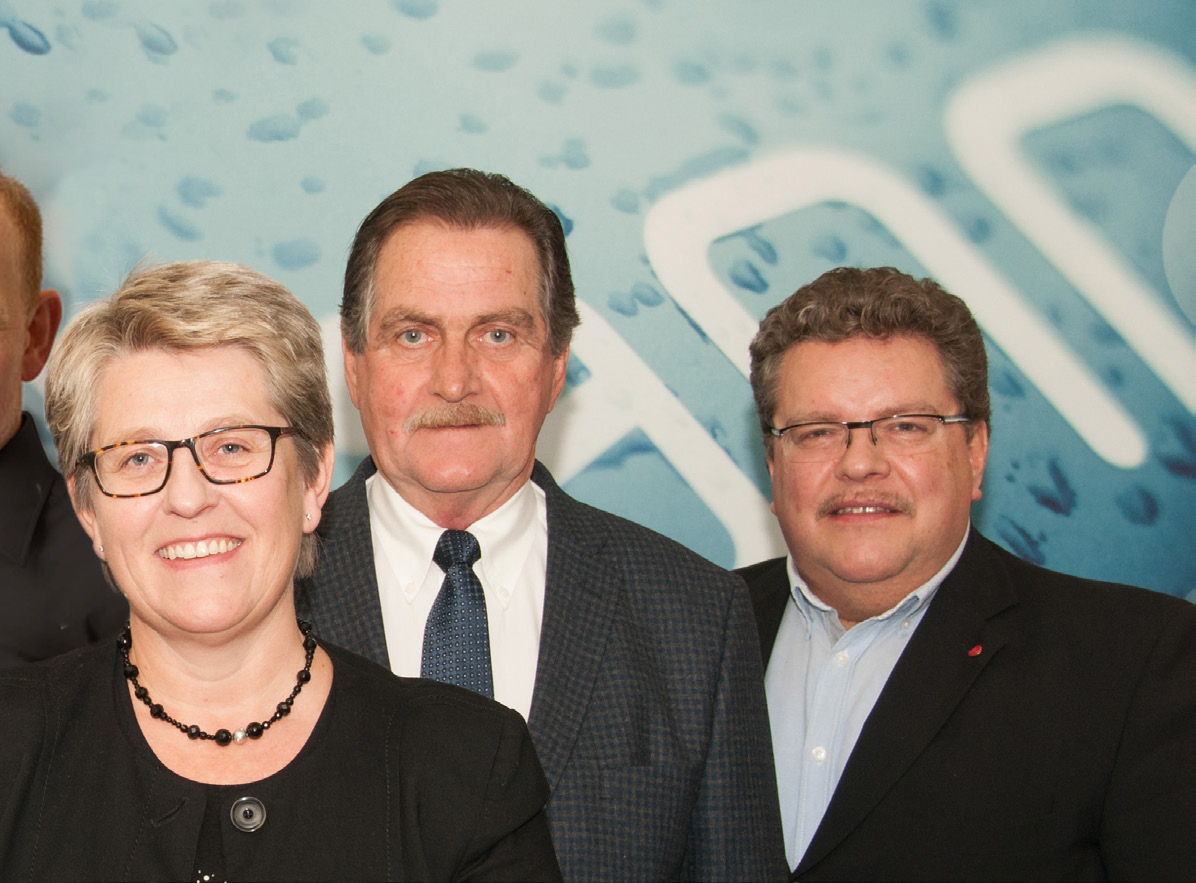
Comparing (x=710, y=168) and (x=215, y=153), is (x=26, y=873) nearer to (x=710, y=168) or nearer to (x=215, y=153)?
(x=215, y=153)

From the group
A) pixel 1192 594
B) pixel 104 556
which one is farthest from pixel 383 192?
pixel 1192 594

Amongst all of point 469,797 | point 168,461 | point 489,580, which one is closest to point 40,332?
point 489,580

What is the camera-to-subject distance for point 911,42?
11.3ft

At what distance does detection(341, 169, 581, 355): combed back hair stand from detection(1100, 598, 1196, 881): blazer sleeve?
4.35 feet

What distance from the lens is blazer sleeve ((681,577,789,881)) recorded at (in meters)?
2.23

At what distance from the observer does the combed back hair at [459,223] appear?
2.38 metres

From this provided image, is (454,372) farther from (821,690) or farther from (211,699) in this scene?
(821,690)

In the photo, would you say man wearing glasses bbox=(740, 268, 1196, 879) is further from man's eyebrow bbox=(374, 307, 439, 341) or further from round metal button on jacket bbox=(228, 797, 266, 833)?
round metal button on jacket bbox=(228, 797, 266, 833)

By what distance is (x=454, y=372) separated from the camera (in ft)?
7.45

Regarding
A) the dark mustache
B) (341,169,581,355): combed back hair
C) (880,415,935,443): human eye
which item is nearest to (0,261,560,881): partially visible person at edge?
(341,169,581,355): combed back hair

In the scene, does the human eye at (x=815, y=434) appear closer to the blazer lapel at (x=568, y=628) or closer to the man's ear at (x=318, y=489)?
the blazer lapel at (x=568, y=628)

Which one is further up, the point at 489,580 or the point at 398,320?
the point at 398,320

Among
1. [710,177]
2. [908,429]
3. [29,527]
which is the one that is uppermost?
[710,177]

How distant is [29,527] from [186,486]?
1.06 metres
